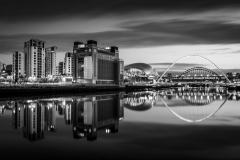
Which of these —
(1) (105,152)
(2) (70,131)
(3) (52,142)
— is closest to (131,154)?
(1) (105,152)

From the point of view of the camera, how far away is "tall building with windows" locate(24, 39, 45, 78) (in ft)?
486

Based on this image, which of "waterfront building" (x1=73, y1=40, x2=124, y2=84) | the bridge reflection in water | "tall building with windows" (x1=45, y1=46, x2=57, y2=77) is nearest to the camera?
the bridge reflection in water

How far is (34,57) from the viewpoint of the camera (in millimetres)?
Result: 149500

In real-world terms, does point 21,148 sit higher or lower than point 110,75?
lower

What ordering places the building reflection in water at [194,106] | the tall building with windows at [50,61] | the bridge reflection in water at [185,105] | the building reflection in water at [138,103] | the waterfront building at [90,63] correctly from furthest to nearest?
the tall building with windows at [50,61], the waterfront building at [90,63], the building reflection in water at [138,103], the bridge reflection in water at [185,105], the building reflection in water at [194,106]

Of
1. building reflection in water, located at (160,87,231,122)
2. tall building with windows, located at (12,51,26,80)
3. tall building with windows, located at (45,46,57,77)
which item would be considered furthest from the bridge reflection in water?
tall building with windows, located at (45,46,57,77)

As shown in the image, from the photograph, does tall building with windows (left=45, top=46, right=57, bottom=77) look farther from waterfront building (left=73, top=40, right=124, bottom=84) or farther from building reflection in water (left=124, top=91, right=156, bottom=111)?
building reflection in water (left=124, top=91, right=156, bottom=111)

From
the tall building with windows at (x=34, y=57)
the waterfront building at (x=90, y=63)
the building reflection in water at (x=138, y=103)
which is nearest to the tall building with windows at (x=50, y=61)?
the tall building with windows at (x=34, y=57)

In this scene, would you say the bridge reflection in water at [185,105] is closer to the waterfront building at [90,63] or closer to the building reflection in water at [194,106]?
the building reflection in water at [194,106]

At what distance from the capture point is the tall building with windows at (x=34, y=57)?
148 metres

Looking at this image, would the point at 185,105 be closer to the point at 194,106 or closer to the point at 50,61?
the point at 194,106

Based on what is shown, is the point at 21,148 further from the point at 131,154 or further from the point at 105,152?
the point at 131,154

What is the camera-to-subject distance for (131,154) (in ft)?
35.7

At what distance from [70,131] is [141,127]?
5047mm
